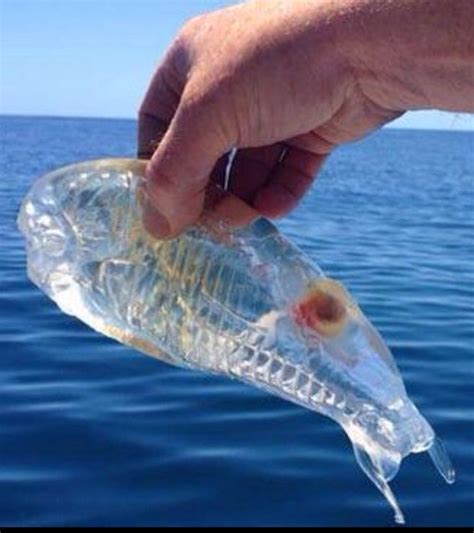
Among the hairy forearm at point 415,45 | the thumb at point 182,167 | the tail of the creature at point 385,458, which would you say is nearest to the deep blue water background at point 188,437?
the tail of the creature at point 385,458

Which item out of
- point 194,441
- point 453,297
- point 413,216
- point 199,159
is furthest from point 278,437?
point 413,216

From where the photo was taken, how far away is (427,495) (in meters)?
5.57

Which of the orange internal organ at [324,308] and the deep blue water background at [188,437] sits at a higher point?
the orange internal organ at [324,308]

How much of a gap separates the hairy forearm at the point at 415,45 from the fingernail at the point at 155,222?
54 cm

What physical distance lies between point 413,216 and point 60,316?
16.1m

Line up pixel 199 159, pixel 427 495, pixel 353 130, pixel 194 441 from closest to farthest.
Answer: pixel 199 159 → pixel 353 130 → pixel 427 495 → pixel 194 441

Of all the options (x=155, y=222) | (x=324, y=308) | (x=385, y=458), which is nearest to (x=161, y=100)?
(x=155, y=222)

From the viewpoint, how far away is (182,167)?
219 cm

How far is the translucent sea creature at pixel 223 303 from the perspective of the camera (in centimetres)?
236

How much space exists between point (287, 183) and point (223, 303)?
1.23 feet

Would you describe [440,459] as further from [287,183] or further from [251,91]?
[251,91]

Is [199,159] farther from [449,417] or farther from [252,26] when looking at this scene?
[449,417]

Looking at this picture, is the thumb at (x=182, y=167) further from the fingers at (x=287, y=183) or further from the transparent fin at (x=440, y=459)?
the transparent fin at (x=440, y=459)

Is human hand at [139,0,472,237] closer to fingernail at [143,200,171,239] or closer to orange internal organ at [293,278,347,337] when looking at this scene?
fingernail at [143,200,171,239]
